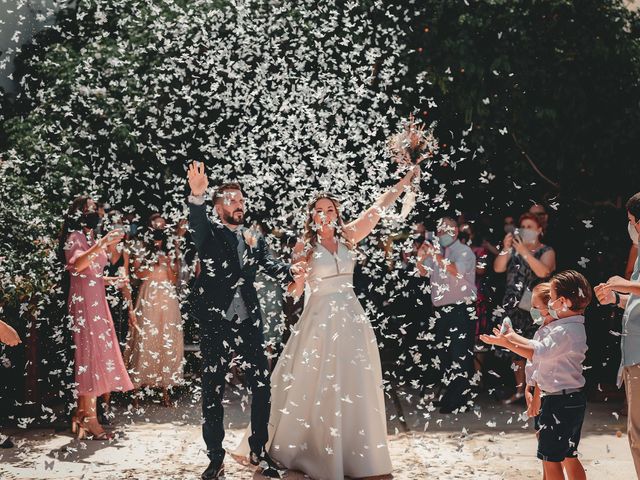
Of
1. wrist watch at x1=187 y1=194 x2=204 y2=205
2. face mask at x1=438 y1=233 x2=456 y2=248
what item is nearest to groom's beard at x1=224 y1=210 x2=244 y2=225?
wrist watch at x1=187 y1=194 x2=204 y2=205

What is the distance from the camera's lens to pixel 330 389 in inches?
205

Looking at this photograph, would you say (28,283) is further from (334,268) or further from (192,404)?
(334,268)

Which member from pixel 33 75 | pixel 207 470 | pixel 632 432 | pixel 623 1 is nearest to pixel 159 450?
pixel 207 470

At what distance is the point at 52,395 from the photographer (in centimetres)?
723

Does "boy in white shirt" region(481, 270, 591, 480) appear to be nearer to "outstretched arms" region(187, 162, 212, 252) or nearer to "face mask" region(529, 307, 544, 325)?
"face mask" region(529, 307, 544, 325)

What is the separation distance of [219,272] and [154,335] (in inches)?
104

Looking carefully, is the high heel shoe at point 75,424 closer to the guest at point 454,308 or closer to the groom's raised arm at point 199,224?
the groom's raised arm at point 199,224

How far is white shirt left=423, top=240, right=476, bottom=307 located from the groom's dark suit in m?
2.33

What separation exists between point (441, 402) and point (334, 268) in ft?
7.81

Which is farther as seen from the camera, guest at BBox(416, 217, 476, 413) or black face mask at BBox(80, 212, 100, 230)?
guest at BBox(416, 217, 476, 413)

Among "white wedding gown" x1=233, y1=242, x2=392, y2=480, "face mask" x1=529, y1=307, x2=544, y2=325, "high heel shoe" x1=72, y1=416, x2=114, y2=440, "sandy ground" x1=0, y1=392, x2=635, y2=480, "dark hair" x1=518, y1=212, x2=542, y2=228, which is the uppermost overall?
"dark hair" x1=518, y1=212, x2=542, y2=228

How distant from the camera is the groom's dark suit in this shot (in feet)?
17.2

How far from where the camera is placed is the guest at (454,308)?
23.8ft

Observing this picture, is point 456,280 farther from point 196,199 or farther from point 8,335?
point 8,335
